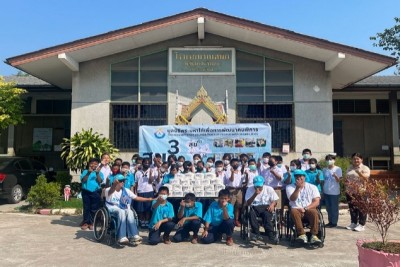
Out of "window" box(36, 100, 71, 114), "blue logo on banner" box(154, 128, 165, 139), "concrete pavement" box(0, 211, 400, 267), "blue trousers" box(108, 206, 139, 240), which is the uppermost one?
"window" box(36, 100, 71, 114)

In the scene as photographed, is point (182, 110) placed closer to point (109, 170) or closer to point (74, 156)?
point (74, 156)

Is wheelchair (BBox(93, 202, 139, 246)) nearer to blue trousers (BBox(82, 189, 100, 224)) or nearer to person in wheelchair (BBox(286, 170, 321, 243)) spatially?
blue trousers (BBox(82, 189, 100, 224))

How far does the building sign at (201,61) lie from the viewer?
13.0m

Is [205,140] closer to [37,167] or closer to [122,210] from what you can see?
[122,210]

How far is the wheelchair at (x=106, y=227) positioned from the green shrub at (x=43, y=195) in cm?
387

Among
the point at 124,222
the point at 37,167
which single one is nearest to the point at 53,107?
the point at 37,167

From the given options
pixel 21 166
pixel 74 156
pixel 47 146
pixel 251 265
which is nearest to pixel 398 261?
pixel 251 265

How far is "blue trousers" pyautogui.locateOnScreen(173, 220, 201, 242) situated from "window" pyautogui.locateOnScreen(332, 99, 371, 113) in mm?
13120

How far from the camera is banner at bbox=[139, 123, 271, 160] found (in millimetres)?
11523

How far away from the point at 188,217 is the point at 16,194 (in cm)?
716

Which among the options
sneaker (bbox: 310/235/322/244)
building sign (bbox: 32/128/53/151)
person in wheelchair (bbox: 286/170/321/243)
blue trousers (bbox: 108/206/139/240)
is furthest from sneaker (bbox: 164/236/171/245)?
building sign (bbox: 32/128/53/151)

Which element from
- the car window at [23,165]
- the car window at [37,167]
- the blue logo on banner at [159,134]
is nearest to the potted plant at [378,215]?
the blue logo on banner at [159,134]

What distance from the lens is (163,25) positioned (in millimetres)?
11961

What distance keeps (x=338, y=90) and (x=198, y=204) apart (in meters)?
11.1
